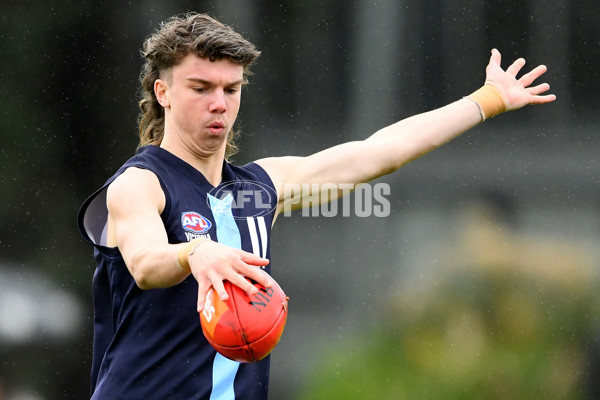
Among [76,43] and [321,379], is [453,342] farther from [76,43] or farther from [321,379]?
[76,43]

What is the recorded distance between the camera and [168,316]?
271cm

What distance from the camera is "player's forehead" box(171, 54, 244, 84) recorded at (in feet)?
9.35

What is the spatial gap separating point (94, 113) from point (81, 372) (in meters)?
1.66

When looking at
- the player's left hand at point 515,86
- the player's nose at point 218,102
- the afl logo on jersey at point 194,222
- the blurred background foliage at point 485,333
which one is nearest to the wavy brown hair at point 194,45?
the player's nose at point 218,102

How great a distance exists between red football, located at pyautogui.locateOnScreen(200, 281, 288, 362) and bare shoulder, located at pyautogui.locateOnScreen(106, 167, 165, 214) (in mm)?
477

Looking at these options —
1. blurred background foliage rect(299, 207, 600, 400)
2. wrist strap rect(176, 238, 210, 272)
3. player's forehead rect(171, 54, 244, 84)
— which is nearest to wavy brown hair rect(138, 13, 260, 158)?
player's forehead rect(171, 54, 244, 84)

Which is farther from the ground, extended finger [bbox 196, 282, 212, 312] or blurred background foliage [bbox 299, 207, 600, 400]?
extended finger [bbox 196, 282, 212, 312]

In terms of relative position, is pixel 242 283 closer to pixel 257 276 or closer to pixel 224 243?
pixel 257 276

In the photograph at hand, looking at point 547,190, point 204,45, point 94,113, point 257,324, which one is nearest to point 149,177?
point 204,45

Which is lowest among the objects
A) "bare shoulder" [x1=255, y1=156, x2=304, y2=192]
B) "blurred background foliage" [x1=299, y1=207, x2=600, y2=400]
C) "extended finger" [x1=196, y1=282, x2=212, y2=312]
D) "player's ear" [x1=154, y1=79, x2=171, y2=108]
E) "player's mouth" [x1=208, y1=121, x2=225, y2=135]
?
"blurred background foliage" [x1=299, y1=207, x2=600, y2=400]

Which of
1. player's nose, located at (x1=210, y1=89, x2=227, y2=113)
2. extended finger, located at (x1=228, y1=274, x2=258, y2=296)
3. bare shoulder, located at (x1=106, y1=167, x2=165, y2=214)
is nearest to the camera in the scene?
extended finger, located at (x1=228, y1=274, x2=258, y2=296)

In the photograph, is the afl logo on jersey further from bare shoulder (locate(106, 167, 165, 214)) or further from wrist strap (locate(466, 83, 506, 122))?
wrist strap (locate(466, 83, 506, 122))

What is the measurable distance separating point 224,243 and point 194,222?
0.14 metres

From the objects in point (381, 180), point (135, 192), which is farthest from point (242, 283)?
point (381, 180)
